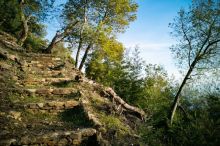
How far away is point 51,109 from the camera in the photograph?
1803cm

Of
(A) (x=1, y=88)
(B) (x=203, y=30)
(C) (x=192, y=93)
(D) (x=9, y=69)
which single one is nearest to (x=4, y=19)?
(D) (x=9, y=69)

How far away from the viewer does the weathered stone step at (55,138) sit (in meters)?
12.6

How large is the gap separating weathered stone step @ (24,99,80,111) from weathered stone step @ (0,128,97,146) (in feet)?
11.7

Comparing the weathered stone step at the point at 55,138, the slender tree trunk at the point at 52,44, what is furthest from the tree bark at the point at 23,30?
the weathered stone step at the point at 55,138

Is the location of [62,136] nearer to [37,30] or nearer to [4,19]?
[4,19]

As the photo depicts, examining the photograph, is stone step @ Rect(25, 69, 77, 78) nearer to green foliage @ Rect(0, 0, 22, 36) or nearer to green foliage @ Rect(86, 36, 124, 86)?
green foliage @ Rect(0, 0, 22, 36)

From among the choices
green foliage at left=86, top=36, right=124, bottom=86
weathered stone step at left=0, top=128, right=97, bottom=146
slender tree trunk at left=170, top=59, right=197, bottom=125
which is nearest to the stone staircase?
weathered stone step at left=0, top=128, right=97, bottom=146

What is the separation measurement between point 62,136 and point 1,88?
629 cm

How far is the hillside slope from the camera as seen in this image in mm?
14180

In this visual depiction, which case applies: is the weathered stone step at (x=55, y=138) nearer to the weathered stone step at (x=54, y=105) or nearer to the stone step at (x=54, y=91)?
the weathered stone step at (x=54, y=105)

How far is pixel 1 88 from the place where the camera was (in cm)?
1795

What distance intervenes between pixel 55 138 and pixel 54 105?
4741mm

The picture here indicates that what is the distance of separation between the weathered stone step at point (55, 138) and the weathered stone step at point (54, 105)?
11.7 feet

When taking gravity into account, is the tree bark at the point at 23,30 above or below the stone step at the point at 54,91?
above
